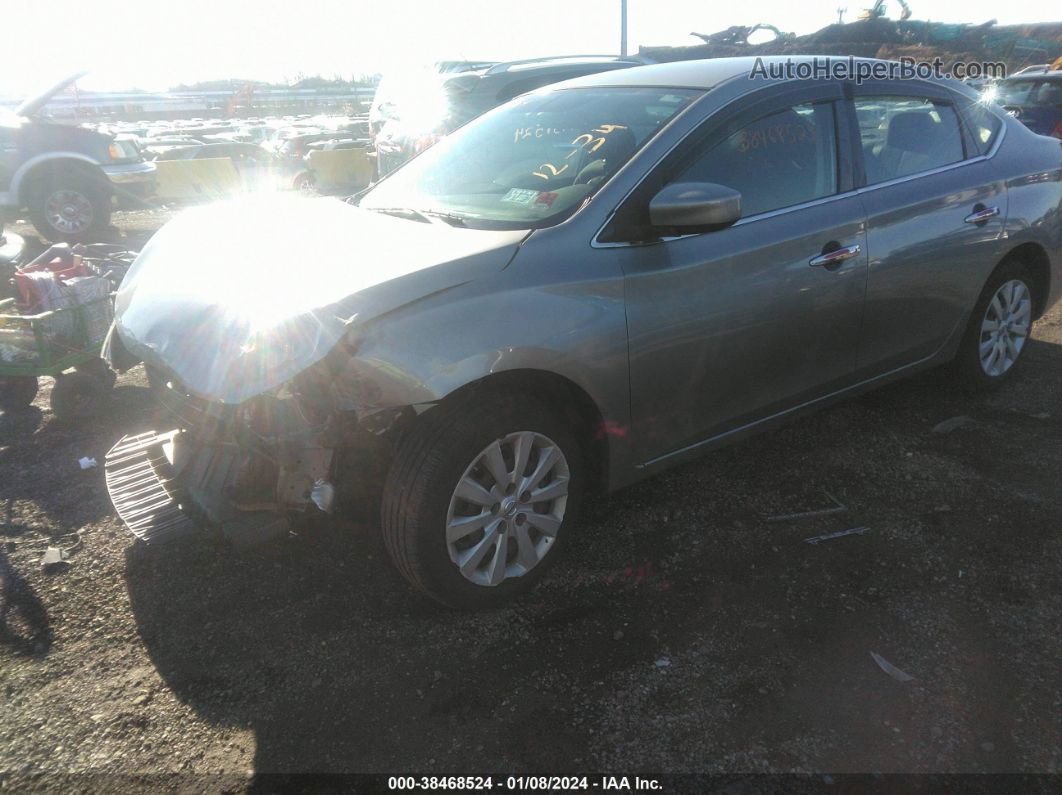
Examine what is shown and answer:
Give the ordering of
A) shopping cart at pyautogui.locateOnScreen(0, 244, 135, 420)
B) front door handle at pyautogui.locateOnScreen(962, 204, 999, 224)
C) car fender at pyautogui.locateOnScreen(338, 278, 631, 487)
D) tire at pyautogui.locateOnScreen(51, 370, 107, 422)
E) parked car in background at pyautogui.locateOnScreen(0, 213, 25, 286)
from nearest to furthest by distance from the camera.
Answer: car fender at pyautogui.locateOnScreen(338, 278, 631, 487) < front door handle at pyautogui.locateOnScreen(962, 204, 999, 224) < shopping cart at pyautogui.locateOnScreen(0, 244, 135, 420) < tire at pyautogui.locateOnScreen(51, 370, 107, 422) < parked car in background at pyautogui.locateOnScreen(0, 213, 25, 286)

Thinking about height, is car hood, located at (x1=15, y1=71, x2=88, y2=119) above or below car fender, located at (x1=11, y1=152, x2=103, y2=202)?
above

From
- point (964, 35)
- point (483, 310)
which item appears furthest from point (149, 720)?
point (964, 35)

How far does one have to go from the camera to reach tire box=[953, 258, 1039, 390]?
4.26 m

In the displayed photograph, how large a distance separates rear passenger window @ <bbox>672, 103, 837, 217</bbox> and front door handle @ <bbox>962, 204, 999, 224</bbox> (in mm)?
950

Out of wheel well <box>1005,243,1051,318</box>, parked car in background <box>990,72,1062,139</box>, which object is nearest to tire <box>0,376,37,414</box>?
wheel well <box>1005,243,1051,318</box>

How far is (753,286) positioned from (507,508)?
130cm

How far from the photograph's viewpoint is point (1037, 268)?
4.51 meters

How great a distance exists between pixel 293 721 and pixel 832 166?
3.01 meters

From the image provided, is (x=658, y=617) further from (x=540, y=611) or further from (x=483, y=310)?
(x=483, y=310)

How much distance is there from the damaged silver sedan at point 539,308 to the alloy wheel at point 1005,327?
496 millimetres

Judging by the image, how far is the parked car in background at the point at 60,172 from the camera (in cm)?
989

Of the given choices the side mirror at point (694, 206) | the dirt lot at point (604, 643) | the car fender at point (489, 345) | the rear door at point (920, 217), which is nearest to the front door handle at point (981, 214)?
the rear door at point (920, 217)

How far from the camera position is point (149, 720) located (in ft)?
7.99

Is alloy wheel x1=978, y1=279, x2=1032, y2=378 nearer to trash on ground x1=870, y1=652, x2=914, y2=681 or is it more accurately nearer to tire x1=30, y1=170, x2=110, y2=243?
trash on ground x1=870, y1=652, x2=914, y2=681
